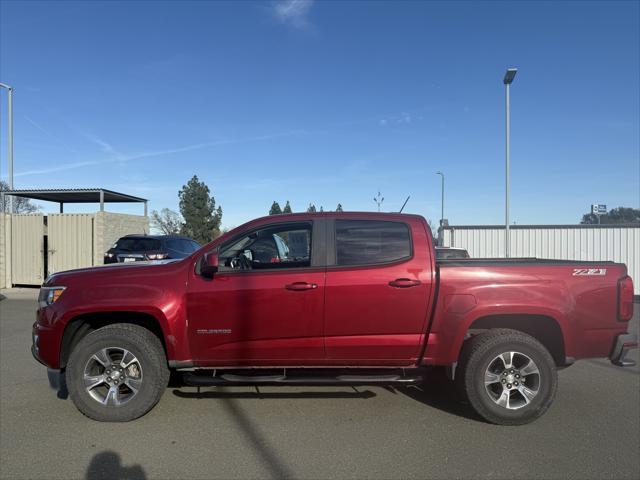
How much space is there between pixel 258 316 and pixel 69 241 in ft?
42.8

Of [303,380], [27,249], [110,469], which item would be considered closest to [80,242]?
[27,249]

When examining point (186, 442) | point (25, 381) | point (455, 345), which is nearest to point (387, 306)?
point (455, 345)

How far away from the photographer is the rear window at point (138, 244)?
11.7 m

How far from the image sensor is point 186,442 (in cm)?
351

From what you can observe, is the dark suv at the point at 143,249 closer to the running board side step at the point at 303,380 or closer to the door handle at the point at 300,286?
the running board side step at the point at 303,380

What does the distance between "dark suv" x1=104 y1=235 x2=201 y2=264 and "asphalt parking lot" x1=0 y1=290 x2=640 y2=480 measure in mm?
6682

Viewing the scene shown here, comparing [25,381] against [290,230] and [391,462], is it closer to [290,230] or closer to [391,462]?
[290,230]

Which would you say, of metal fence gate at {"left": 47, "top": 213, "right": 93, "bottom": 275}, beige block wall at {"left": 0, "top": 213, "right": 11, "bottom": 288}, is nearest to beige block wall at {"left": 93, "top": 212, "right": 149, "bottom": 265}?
metal fence gate at {"left": 47, "top": 213, "right": 93, "bottom": 275}

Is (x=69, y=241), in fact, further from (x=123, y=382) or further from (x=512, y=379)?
(x=512, y=379)

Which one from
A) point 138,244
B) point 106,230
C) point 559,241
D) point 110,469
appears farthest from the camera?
point 559,241

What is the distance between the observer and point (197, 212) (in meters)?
A: 47.4

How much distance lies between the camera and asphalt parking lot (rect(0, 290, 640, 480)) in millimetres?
3111

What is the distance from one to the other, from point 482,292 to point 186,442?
2922mm

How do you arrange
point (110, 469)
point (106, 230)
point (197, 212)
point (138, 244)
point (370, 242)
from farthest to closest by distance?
1. point (197, 212)
2. point (106, 230)
3. point (138, 244)
4. point (370, 242)
5. point (110, 469)
